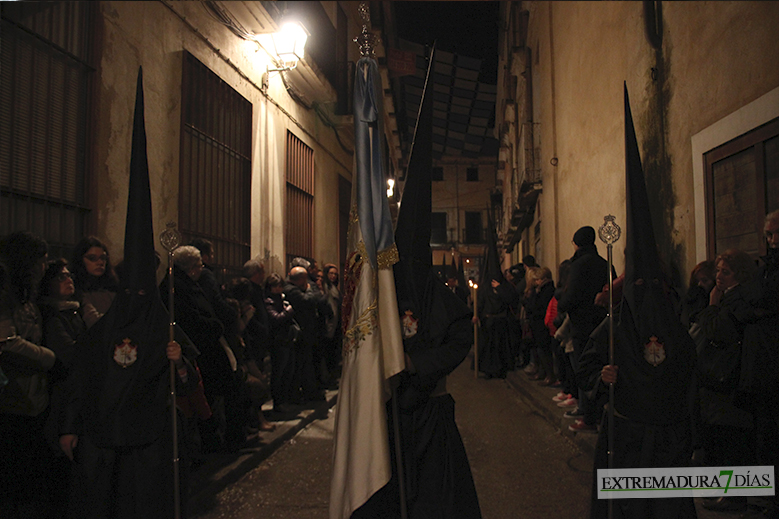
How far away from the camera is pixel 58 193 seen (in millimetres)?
5324

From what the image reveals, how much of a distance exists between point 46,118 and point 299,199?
706 cm

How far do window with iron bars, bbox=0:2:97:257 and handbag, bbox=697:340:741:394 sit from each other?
5.12 meters

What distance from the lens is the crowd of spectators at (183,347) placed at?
360 centimetres

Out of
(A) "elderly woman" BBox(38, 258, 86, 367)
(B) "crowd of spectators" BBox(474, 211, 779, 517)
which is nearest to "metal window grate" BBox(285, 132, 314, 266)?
(A) "elderly woman" BBox(38, 258, 86, 367)

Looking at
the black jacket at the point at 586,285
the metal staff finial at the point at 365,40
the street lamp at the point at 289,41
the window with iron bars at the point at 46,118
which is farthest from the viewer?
the street lamp at the point at 289,41

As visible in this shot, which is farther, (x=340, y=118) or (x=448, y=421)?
(x=340, y=118)

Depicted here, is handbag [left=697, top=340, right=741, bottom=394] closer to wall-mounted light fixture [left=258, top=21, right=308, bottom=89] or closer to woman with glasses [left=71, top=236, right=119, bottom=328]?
woman with glasses [left=71, top=236, right=119, bottom=328]

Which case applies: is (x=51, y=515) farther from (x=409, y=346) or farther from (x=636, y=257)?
(x=636, y=257)

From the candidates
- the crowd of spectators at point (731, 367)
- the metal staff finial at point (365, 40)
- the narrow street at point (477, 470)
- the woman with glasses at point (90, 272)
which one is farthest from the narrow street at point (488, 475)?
the metal staff finial at point (365, 40)

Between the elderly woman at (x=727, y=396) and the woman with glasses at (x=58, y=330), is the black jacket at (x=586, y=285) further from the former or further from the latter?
the woman with glasses at (x=58, y=330)

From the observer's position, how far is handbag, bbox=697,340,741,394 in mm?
4078

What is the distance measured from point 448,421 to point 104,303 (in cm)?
269

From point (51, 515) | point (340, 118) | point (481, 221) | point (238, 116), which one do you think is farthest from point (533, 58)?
point (481, 221)

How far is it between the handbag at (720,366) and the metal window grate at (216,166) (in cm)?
566
